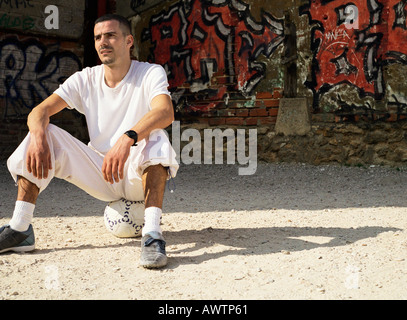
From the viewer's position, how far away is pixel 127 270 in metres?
2.66

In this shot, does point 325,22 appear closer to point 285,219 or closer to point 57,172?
point 285,219

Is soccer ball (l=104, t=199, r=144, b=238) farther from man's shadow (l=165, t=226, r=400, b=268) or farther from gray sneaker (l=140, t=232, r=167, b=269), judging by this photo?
gray sneaker (l=140, t=232, r=167, b=269)

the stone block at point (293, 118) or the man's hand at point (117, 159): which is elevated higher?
the stone block at point (293, 118)

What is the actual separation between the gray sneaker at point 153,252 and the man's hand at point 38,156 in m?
0.75

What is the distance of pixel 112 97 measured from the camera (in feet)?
10.5

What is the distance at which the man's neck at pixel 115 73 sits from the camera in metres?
3.19

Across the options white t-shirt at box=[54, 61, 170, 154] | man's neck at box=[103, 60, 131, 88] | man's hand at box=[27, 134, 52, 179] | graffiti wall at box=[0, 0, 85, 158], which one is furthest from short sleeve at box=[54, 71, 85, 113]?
graffiti wall at box=[0, 0, 85, 158]

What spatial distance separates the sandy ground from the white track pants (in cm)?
40

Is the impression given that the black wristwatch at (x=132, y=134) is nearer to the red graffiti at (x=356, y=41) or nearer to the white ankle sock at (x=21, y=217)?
the white ankle sock at (x=21, y=217)

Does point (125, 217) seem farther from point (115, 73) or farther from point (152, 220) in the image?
point (115, 73)

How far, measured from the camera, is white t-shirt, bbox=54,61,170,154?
313cm

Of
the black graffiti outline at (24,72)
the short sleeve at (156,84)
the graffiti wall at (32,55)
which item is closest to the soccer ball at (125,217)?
the short sleeve at (156,84)

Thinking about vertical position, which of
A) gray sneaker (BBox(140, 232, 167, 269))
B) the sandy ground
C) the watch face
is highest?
the watch face

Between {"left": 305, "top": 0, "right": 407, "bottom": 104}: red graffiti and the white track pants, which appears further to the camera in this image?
{"left": 305, "top": 0, "right": 407, "bottom": 104}: red graffiti
